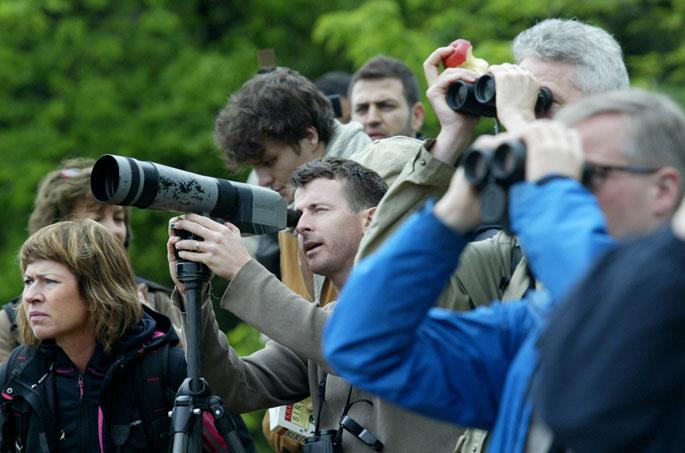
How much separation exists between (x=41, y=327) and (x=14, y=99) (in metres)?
8.18

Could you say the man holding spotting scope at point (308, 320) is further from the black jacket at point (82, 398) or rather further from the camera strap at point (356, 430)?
the black jacket at point (82, 398)

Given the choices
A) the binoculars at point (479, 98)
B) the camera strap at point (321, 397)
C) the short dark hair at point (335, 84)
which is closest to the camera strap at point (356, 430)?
the camera strap at point (321, 397)

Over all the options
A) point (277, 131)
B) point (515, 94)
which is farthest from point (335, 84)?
point (515, 94)

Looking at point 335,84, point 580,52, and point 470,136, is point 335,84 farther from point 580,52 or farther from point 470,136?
point 470,136

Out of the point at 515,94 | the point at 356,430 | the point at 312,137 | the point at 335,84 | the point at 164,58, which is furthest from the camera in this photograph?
the point at 164,58

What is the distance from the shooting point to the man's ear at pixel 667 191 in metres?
2.27

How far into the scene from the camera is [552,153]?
227 centimetres

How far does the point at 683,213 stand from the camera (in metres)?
1.96

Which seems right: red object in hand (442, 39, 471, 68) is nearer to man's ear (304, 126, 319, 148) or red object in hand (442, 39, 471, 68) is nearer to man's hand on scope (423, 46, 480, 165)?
man's hand on scope (423, 46, 480, 165)

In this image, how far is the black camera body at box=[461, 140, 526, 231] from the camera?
228cm

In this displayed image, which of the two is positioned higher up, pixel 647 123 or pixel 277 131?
pixel 647 123

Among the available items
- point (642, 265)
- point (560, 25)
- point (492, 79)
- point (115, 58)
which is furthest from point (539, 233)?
point (115, 58)

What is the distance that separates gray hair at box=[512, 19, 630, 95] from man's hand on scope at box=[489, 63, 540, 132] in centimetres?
47

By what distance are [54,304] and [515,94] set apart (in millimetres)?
2198
